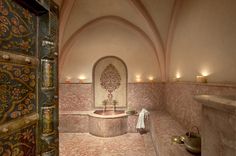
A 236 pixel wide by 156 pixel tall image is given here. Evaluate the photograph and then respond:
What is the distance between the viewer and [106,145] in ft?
14.0

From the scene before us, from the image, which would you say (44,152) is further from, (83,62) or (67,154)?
(83,62)

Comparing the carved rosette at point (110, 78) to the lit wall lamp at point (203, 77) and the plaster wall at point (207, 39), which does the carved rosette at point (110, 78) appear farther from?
the lit wall lamp at point (203, 77)

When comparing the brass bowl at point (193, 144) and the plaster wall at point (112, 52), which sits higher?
the plaster wall at point (112, 52)

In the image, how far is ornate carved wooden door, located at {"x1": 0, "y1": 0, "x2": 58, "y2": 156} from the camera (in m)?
0.68

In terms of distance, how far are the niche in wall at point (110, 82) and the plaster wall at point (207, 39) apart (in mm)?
2656

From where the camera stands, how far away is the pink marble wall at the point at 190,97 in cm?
231

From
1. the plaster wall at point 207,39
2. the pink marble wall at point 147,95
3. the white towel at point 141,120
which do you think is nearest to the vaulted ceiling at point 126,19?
the pink marble wall at point 147,95

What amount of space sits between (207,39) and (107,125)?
12.9 ft

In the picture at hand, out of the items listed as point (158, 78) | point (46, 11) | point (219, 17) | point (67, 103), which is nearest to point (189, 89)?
point (219, 17)

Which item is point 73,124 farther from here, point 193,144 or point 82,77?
point 193,144

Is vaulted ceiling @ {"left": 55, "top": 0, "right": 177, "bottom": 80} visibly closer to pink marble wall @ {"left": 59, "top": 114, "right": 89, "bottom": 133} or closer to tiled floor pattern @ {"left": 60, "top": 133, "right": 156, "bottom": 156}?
pink marble wall @ {"left": 59, "top": 114, "right": 89, "bottom": 133}

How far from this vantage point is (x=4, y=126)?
2.19 feet

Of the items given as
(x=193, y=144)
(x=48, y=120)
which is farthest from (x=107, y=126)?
(x=48, y=120)

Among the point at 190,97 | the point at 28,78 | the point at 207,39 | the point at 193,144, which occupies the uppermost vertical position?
the point at 207,39
